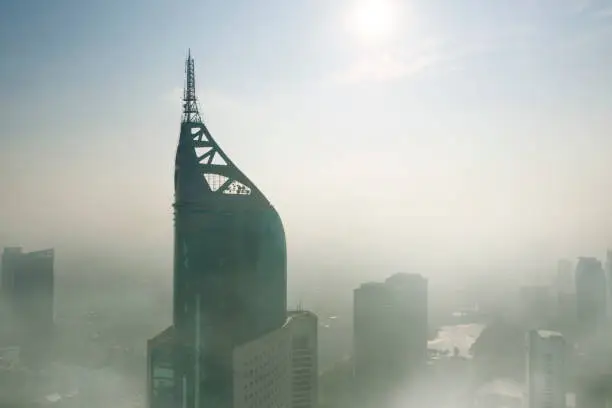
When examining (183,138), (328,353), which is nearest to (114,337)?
(328,353)

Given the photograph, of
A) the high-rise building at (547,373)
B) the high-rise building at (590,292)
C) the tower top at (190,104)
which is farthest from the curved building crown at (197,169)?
the high-rise building at (590,292)

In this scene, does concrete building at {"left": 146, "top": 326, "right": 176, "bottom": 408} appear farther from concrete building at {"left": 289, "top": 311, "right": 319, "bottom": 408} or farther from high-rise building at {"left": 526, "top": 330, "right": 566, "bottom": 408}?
high-rise building at {"left": 526, "top": 330, "right": 566, "bottom": 408}

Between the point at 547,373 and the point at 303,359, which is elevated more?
the point at 303,359

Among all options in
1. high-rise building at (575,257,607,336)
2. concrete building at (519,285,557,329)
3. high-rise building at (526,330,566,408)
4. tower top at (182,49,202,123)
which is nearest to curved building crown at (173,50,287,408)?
tower top at (182,49,202,123)

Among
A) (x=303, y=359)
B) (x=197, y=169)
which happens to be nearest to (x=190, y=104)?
(x=197, y=169)

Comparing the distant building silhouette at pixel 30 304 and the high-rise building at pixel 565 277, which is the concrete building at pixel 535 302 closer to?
the high-rise building at pixel 565 277

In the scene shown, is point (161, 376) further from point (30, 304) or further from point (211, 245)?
point (30, 304)

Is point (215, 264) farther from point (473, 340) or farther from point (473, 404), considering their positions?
point (473, 340)

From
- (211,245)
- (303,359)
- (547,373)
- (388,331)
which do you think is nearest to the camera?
(211,245)
